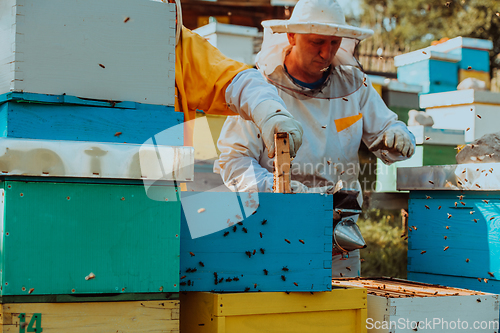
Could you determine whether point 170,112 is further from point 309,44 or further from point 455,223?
point 455,223

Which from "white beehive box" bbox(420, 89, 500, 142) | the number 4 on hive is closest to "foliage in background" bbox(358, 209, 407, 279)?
"white beehive box" bbox(420, 89, 500, 142)

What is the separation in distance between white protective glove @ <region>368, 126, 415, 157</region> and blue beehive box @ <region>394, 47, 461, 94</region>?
340cm

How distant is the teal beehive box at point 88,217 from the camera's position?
1305mm

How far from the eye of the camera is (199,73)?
1937mm

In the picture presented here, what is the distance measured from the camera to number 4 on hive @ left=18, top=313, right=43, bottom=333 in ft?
4.28

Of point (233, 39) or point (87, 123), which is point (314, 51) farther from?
point (233, 39)

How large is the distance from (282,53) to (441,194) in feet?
3.51

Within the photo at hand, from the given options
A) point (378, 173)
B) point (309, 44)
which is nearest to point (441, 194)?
point (309, 44)

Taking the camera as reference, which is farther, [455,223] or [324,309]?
[455,223]

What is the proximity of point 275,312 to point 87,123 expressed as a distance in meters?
0.79

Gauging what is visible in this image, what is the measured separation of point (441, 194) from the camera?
256 cm

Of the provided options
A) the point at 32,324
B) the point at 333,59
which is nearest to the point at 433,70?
the point at 333,59

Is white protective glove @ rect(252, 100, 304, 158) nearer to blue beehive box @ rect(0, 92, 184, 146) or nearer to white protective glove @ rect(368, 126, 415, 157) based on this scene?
blue beehive box @ rect(0, 92, 184, 146)

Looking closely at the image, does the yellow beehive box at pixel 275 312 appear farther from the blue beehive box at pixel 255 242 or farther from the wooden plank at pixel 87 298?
the wooden plank at pixel 87 298
